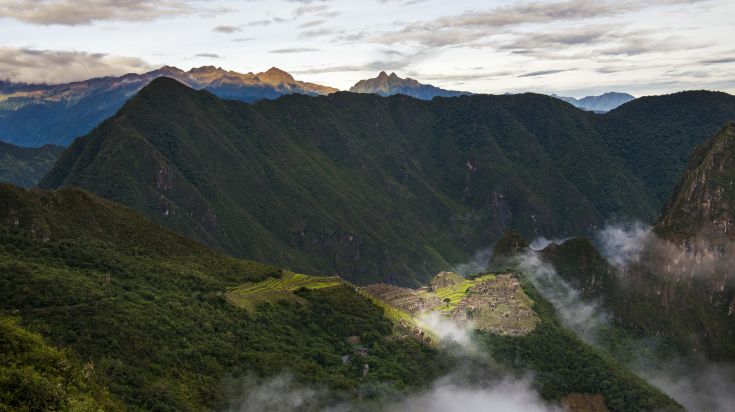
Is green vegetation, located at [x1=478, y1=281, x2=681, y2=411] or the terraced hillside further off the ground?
the terraced hillside

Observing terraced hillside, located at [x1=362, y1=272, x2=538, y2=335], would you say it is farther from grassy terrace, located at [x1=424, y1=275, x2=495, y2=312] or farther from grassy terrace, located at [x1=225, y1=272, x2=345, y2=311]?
grassy terrace, located at [x1=225, y1=272, x2=345, y2=311]

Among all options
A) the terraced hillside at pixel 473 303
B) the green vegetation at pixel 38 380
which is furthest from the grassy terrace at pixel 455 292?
the green vegetation at pixel 38 380

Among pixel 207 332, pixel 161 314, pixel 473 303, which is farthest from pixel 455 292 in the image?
pixel 161 314

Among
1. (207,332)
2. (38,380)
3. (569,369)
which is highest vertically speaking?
(38,380)

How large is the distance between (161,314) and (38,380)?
59.1 m

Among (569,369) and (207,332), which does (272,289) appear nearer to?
(207,332)

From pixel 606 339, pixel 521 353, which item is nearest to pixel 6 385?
pixel 521 353

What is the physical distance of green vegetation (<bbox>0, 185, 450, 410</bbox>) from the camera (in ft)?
325

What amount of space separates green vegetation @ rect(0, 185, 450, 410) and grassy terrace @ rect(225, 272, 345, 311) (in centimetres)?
210

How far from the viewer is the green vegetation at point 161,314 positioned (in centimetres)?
9900

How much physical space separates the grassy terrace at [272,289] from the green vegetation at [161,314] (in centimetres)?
210

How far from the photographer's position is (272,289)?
151750 millimetres

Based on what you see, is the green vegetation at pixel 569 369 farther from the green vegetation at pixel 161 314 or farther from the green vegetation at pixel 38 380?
the green vegetation at pixel 38 380

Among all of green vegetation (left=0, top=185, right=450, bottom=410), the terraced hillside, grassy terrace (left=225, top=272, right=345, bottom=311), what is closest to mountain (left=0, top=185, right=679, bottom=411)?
green vegetation (left=0, top=185, right=450, bottom=410)
